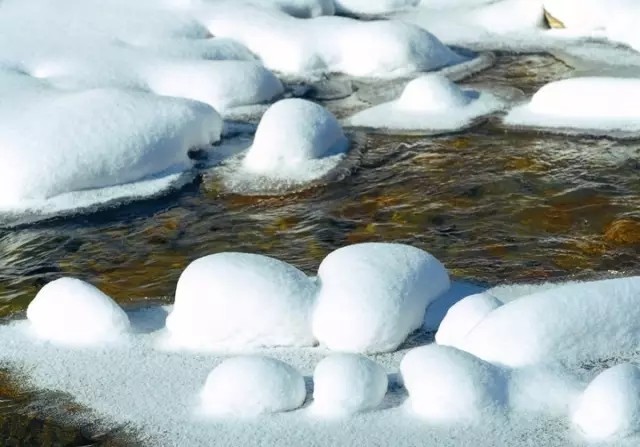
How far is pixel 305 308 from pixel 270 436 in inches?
25.8

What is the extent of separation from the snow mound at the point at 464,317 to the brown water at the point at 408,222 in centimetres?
54

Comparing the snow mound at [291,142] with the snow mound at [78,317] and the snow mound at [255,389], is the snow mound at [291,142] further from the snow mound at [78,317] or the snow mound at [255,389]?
the snow mound at [255,389]

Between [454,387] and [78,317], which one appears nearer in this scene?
[454,387]

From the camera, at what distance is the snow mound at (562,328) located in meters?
3.28

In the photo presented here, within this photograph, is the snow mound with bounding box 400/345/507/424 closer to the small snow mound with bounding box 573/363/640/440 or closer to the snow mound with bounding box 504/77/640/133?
the small snow mound with bounding box 573/363/640/440

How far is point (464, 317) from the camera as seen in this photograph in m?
3.56

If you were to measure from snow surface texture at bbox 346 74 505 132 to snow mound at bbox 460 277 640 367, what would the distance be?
265 cm

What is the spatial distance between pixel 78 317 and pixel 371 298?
950 mm

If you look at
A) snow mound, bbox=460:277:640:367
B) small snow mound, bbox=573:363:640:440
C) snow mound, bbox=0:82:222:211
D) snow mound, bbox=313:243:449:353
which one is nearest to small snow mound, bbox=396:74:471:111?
snow mound, bbox=0:82:222:211

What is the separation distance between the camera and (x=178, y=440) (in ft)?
10.1

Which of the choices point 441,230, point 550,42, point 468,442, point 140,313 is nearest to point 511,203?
point 441,230

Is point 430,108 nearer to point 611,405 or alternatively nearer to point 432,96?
point 432,96

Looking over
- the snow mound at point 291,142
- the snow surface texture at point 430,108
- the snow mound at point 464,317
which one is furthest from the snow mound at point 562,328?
the snow surface texture at point 430,108

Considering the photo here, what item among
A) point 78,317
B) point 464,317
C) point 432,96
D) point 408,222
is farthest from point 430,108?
point 78,317
